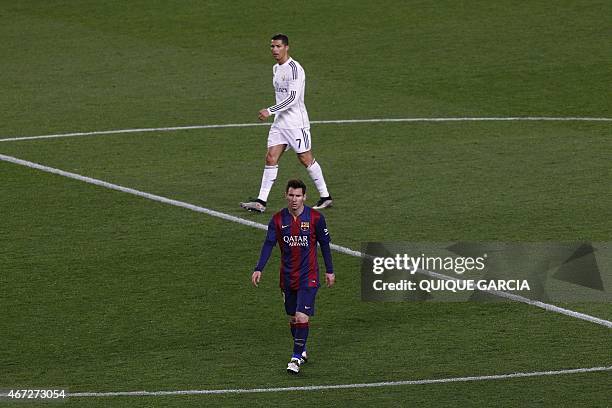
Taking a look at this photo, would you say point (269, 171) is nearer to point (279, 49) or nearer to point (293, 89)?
point (293, 89)

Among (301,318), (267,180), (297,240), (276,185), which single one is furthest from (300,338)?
(276,185)

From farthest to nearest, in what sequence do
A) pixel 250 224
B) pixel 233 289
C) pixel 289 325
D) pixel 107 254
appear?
pixel 250 224, pixel 107 254, pixel 233 289, pixel 289 325

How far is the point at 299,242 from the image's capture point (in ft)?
50.0

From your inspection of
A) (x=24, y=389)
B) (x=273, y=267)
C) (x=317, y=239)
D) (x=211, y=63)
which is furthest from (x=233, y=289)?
(x=211, y=63)

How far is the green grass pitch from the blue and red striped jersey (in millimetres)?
961

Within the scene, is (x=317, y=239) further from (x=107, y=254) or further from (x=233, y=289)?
(x=107, y=254)

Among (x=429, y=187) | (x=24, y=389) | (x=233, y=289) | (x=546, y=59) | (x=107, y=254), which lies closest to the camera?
(x=24, y=389)

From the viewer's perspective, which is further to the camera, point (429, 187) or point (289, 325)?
point (429, 187)

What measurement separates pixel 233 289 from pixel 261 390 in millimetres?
3308

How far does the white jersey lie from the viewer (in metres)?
20.7

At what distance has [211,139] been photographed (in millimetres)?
25344

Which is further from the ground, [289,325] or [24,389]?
[289,325]

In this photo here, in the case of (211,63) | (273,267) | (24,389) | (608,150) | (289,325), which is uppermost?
(211,63)

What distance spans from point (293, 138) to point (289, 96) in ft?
1.97
